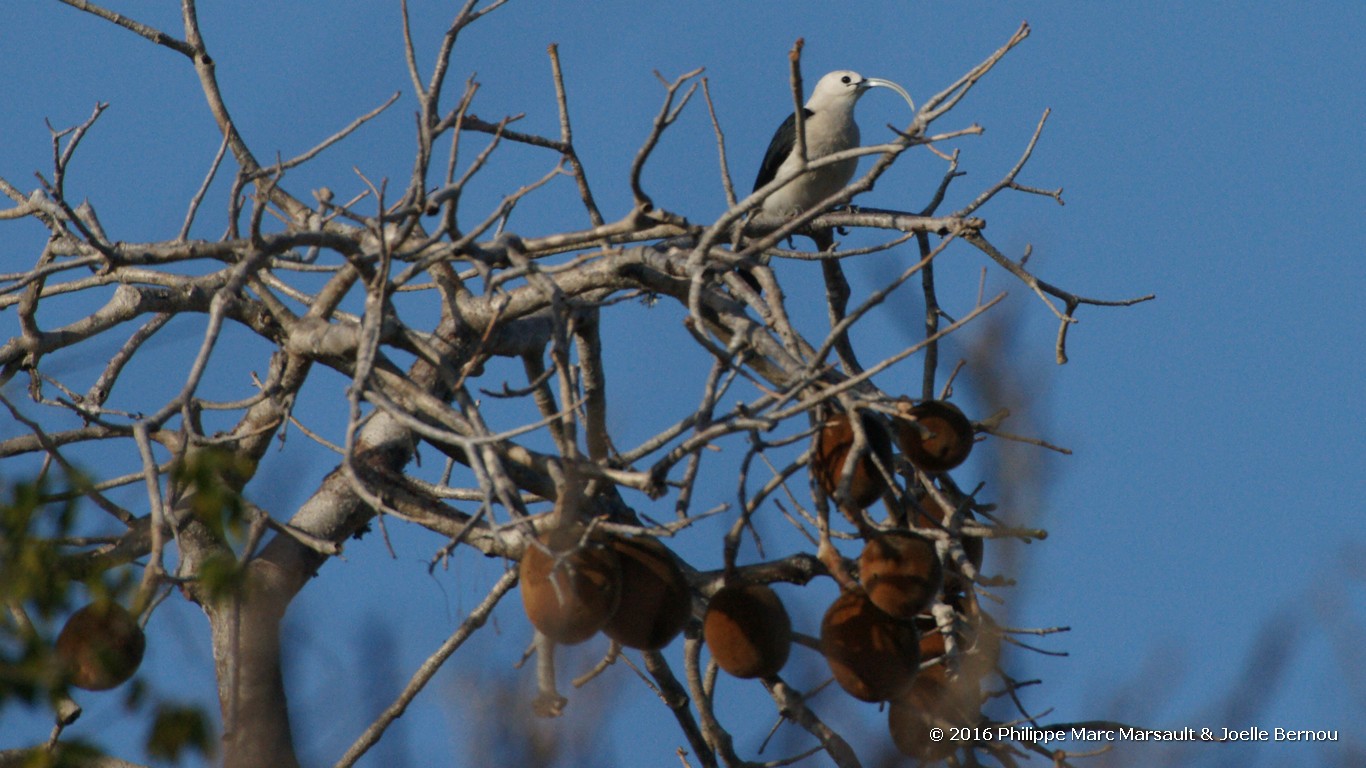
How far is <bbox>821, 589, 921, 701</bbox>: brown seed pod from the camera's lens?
2.50 meters

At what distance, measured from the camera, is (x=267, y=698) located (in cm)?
290

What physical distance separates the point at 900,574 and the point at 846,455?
0.25m

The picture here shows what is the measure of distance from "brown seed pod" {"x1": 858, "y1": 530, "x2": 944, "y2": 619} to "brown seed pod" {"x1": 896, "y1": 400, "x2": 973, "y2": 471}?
0.27m

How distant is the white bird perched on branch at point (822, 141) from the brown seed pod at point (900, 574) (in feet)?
14.4

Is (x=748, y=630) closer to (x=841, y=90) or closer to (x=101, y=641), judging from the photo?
(x=101, y=641)

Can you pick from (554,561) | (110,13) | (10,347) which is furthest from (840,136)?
(554,561)

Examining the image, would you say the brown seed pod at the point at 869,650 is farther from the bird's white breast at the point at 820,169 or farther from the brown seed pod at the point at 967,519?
the bird's white breast at the point at 820,169

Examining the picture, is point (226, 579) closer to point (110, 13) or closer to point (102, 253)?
point (102, 253)

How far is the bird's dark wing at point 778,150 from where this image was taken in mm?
7262

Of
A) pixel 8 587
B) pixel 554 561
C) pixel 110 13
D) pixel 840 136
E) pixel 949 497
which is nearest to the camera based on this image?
pixel 8 587

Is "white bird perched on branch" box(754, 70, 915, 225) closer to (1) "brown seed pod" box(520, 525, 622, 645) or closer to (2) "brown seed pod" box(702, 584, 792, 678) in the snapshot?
(2) "brown seed pod" box(702, 584, 792, 678)

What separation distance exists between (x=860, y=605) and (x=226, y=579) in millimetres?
Result: 1117

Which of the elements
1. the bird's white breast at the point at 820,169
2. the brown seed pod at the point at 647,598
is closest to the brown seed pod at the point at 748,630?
the brown seed pod at the point at 647,598

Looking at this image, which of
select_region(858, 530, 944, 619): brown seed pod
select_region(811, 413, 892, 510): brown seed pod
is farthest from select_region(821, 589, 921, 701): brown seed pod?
select_region(811, 413, 892, 510): brown seed pod
